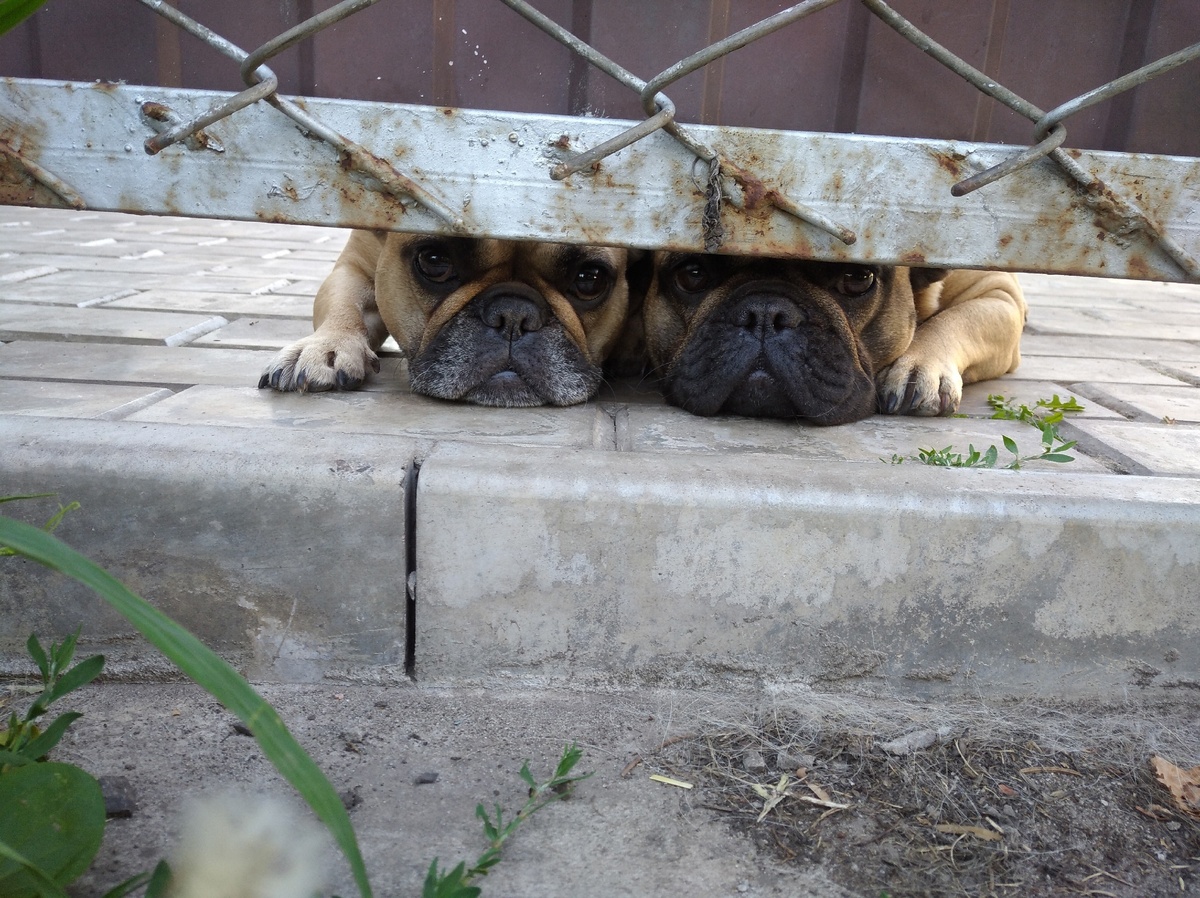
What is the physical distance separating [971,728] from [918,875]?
0.42m

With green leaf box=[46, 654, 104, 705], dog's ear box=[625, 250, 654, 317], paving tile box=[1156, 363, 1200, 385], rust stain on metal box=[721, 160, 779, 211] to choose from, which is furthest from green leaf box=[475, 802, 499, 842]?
paving tile box=[1156, 363, 1200, 385]

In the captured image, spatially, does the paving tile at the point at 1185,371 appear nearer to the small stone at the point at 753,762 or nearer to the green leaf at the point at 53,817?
the small stone at the point at 753,762

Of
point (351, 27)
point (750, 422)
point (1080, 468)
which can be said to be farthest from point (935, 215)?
point (351, 27)

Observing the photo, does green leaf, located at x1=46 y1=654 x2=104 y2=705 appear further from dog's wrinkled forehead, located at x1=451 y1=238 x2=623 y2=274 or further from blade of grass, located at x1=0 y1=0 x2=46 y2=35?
dog's wrinkled forehead, located at x1=451 y1=238 x2=623 y2=274

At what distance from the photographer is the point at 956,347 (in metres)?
2.95

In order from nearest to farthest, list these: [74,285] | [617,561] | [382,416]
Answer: [617,561] < [382,416] < [74,285]

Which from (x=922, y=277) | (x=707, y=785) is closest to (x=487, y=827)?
(x=707, y=785)

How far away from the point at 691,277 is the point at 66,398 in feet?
5.25

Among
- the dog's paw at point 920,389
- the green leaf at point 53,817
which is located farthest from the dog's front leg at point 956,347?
the green leaf at point 53,817

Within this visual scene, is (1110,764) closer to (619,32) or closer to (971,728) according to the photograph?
(971,728)

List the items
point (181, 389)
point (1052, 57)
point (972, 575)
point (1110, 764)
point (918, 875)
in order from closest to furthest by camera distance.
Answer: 1. point (918, 875)
2. point (1110, 764)
3. point (972, 575)
4. point (181, 389)
5. point (1052, 57)

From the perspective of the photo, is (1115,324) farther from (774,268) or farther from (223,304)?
(223,304)

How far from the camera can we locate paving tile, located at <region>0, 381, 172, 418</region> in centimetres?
206

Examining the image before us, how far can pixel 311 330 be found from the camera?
3.31 metres
